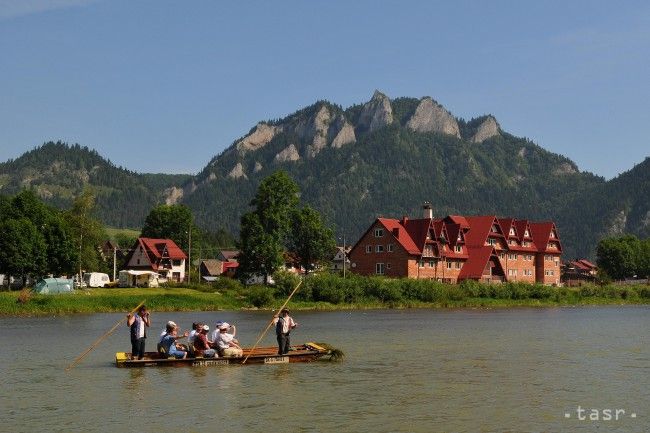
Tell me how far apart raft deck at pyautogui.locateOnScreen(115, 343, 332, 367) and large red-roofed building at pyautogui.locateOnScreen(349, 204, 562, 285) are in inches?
3119

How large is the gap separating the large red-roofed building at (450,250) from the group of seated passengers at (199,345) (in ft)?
264

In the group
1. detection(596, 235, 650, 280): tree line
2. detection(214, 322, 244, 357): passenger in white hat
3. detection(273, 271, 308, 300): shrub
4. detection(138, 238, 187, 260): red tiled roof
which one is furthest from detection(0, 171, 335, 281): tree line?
detection(596, 235, 650, 280): tree line

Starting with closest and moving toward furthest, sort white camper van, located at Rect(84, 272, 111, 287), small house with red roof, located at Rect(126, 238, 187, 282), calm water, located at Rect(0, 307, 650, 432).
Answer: calm water, located at Rect(0, 307, 650, 432) → white camper van, located at Rect(84, 272, 111, 287) → small house with red roof, located at Rect(126, 238, 187, 282)

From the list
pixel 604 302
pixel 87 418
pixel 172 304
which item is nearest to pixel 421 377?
pixel 87 418

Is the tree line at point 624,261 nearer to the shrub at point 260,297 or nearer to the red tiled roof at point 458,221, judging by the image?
the red tiled roof at point 458,221

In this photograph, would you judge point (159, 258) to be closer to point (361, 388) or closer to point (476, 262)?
point (476, 262)

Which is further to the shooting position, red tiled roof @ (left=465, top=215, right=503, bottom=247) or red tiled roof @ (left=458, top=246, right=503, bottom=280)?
red tiled roof @ (left=465, top=215, right=503, bottom=247)

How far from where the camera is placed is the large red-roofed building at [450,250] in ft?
399

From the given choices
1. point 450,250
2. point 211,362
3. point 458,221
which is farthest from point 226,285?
point 211,362

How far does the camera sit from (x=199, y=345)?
39875 mm

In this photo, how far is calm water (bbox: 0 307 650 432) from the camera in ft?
85.9

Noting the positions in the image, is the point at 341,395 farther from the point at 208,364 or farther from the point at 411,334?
the point at 411,334

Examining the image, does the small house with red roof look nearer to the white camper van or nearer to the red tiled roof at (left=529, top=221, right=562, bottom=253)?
the white camper van

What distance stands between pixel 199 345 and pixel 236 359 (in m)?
1.90
